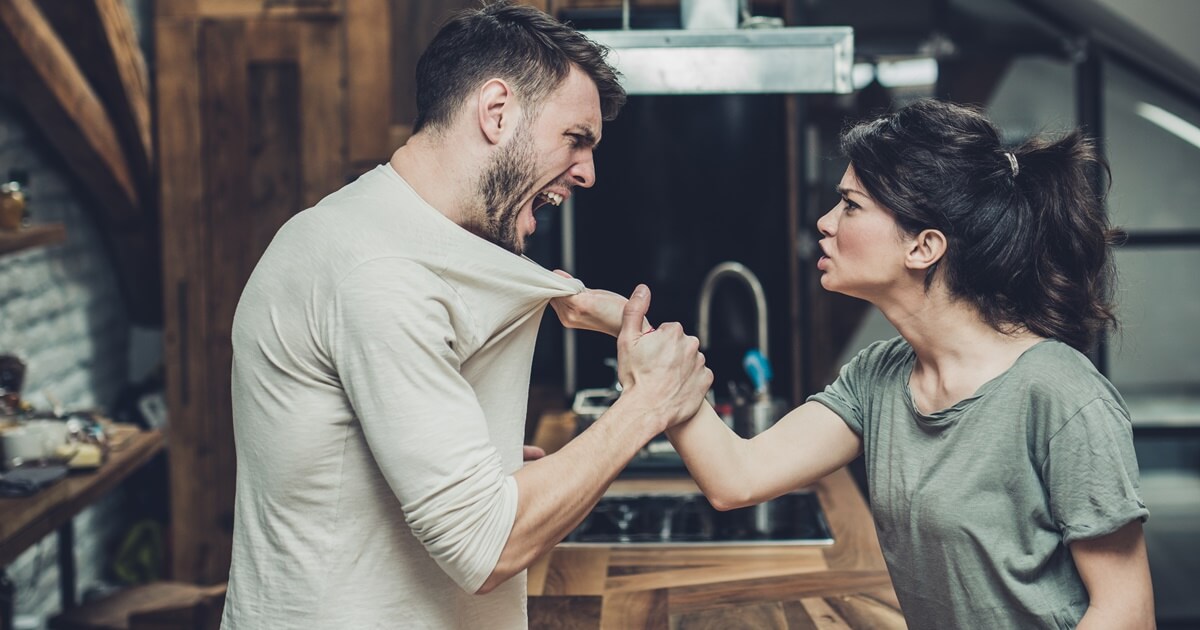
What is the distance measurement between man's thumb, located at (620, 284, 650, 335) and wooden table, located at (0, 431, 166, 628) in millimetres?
1535

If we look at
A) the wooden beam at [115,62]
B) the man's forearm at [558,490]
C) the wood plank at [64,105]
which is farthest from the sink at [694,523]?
the wooden beam at [115,62]

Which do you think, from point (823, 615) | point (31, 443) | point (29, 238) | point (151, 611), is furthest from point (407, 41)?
point (823, 615)

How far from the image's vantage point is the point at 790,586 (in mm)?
2049

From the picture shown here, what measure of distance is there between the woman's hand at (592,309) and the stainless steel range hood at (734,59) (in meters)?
0.49

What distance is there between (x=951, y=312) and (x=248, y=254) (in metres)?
2.80

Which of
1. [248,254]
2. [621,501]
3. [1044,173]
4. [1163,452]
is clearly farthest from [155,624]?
[1163,452]

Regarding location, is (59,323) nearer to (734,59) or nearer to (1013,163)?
(734,59)

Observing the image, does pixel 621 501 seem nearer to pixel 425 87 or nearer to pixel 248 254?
pixel 425 87

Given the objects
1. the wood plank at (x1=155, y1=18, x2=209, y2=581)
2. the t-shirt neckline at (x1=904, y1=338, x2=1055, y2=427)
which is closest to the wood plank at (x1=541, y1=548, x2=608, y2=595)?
the t-shirt neckline at (x1=904, y1=338, x2=1055, y2=427)

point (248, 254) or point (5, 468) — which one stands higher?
point (248, 254)

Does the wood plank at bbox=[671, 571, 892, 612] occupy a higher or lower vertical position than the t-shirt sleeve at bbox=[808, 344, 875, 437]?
lower

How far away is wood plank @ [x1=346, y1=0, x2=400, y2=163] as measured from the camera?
3781 millimetres

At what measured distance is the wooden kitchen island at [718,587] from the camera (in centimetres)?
189

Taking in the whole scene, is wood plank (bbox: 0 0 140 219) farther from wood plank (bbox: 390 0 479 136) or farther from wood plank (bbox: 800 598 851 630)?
wood plank (bbox: 800 598 851 630)
